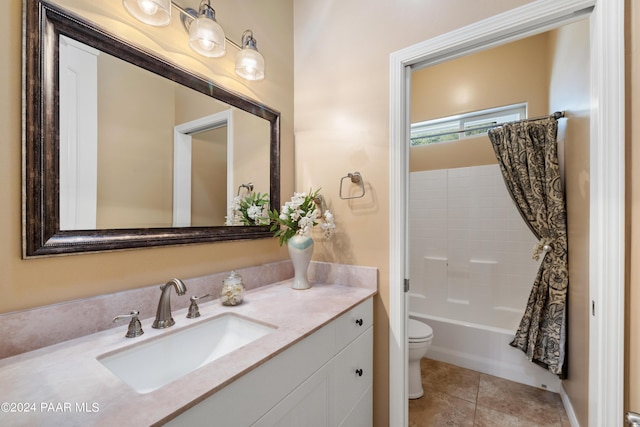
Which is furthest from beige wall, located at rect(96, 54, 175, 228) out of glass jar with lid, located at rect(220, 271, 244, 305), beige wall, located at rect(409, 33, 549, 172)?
beige wall, located at rect(409, 33, 549, 172)

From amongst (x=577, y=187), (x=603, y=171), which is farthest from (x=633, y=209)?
(x=577, y=187)

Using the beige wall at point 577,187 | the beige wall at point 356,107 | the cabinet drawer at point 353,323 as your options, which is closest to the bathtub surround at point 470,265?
the beige wall at point 577,187

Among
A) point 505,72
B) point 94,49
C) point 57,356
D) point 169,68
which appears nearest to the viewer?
point 57,356

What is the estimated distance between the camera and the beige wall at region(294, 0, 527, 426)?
4.71 ft

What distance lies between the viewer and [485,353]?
218 centimetres

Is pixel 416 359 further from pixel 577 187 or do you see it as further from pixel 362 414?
pixel 577 187

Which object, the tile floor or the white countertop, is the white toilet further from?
the white countertop

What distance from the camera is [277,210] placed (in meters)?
1.67

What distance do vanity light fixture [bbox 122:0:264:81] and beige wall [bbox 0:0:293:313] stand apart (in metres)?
0.05

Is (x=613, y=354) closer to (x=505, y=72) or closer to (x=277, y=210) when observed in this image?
(x=277, y=210)

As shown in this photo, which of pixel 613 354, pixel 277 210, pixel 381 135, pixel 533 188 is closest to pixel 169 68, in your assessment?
pixel 277 210

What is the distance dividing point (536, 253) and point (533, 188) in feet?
1.58

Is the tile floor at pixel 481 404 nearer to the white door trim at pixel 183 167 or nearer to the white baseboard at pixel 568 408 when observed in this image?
the white baseboard at pixel 568 408

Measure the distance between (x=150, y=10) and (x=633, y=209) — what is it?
1865mm
